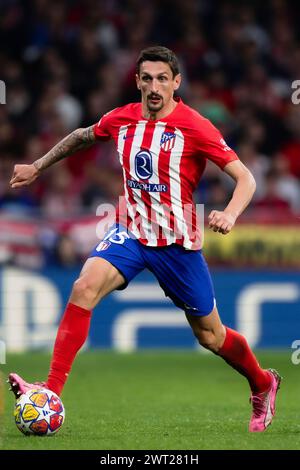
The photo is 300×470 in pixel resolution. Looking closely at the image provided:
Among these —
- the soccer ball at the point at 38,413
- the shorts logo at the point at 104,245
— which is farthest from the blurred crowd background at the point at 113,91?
the soccer ball at the point at 38,413

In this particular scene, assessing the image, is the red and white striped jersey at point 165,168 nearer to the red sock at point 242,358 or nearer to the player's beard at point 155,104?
the player's beard at point 155,104

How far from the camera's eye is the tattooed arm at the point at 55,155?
23.5 ft

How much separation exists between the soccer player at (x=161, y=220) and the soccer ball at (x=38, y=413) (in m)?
0.19

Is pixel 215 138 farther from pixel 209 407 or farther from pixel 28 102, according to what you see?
pixel 28 102

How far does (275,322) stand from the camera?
12.8 m

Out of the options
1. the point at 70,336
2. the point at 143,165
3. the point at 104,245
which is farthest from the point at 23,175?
the point at 70,336

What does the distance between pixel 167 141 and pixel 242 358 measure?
1413 mm

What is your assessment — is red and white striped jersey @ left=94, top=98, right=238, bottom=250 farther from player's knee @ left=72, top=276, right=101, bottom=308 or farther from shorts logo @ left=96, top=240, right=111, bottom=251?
player's knee @ left=72, top=276, right=101, bottom=308

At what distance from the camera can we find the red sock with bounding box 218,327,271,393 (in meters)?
7.02

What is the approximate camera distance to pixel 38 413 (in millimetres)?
6379

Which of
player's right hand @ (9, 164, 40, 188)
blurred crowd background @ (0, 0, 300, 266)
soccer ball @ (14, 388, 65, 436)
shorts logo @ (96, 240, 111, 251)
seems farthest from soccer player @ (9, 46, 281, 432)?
blurred crowd background @ (0, 0, 300, 266)

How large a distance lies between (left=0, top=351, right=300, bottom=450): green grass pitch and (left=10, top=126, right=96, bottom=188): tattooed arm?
1530 millimetres
